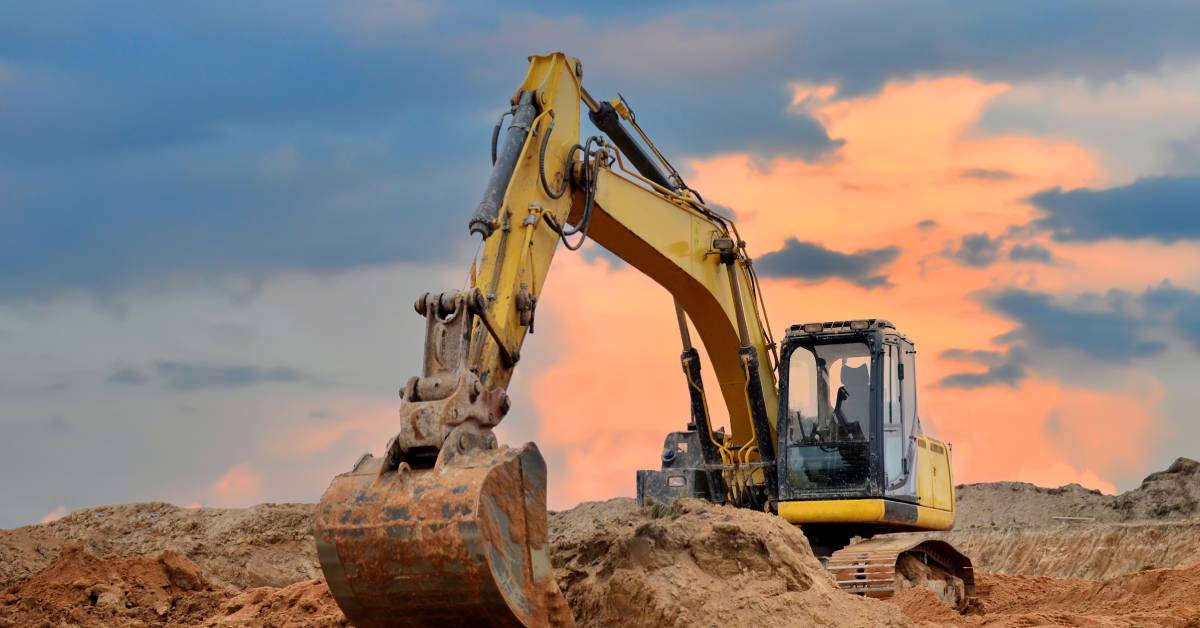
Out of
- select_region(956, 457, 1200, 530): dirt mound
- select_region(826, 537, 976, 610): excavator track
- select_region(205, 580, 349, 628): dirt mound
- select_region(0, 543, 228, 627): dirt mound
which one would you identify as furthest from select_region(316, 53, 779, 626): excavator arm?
select_region(956, 457, 1200, 530): dirt mound

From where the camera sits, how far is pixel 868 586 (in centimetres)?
1105

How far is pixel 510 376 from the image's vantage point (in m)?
8.40

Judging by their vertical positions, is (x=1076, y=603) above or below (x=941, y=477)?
below

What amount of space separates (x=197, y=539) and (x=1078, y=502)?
14607 millimetres

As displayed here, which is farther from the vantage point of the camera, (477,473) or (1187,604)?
(1187,604)

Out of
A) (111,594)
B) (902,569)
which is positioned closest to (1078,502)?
(902,569)

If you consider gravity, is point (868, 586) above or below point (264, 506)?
below

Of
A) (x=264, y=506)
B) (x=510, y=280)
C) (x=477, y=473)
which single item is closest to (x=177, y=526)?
(x=264, y=506)

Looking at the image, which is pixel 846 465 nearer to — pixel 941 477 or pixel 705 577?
pixel 941 477

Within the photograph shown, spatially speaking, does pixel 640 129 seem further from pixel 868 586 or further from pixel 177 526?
pixel 177 526

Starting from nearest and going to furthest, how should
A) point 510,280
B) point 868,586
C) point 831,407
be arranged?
point 510,280 → point 868,586 → point 831,407

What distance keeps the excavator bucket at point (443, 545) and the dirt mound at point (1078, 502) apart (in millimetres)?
17404

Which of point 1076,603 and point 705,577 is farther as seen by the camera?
point 1076,603

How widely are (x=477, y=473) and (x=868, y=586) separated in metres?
5.16
